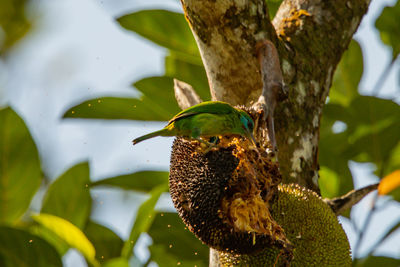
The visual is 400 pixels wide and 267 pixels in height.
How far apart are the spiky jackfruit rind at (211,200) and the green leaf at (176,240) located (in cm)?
85

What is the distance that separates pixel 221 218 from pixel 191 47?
4.87 feet

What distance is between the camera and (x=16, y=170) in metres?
2.52

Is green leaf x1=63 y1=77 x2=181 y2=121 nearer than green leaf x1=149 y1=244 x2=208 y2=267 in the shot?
No

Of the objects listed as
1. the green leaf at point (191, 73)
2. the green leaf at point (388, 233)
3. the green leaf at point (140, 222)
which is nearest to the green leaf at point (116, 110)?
the green leaf at point (191, 73)

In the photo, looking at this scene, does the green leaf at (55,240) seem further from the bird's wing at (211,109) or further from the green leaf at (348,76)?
the green leaf at (348,76)

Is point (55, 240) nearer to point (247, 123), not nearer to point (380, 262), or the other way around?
point (247, 123)

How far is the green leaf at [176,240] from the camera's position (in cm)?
246

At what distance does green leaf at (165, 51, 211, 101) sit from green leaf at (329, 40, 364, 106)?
0.83 meters

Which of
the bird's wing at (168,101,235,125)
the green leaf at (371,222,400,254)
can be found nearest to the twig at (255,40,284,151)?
the bird's wing at (168,101,235,125)

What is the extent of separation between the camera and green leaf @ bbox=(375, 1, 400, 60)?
3.01 meters

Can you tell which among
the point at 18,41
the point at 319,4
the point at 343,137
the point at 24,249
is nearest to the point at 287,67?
the point at 319,4

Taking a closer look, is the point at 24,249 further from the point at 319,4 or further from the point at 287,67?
the point at 319,4

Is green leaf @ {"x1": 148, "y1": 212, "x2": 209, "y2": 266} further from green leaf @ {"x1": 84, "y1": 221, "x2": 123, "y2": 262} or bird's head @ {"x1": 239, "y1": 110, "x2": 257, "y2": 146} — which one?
bird's head @ {"x1": 239, "y1": 110, "x2": 257, "y2": 146}

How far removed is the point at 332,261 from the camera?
1716 mm
